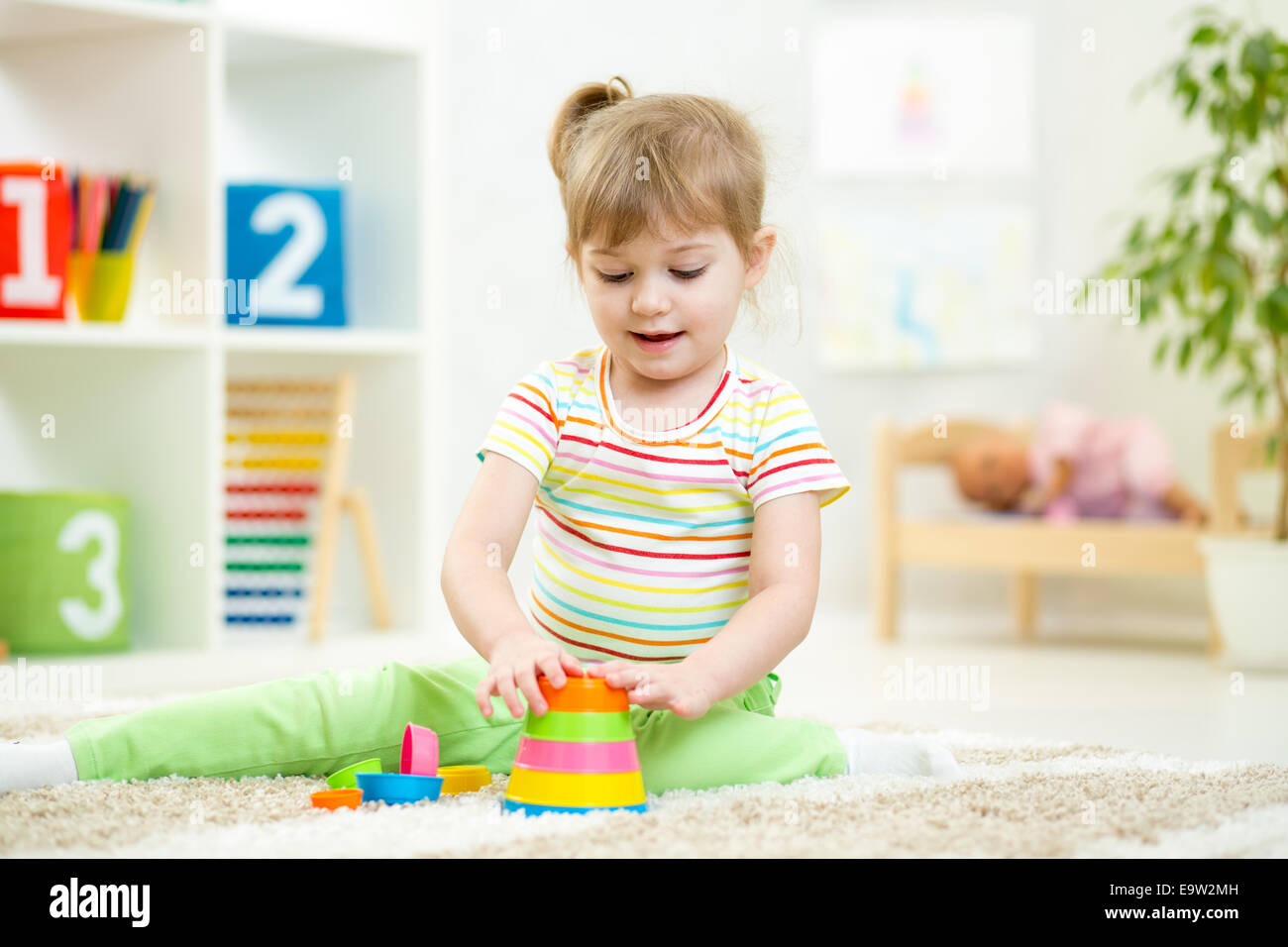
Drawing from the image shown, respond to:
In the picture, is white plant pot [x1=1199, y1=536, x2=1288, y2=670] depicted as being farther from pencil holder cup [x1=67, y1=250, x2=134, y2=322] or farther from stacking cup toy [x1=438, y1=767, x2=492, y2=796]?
pencil holder cup [x1=67, y1=250, x2=134, y2=322]

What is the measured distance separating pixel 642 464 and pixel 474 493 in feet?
0.43

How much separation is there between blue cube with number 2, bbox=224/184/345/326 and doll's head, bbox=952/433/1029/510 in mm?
1304

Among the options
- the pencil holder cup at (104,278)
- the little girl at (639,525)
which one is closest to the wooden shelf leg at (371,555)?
the pencil holder cup at (104,278)

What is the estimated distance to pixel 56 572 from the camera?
1.81m

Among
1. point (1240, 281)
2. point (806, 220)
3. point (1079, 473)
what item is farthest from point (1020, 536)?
point (806, 220)

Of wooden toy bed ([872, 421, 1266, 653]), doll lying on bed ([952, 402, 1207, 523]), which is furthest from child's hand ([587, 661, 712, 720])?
doll lying on bed ([952, 402, 1207, 523])

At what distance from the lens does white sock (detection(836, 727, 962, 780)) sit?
1.14 m

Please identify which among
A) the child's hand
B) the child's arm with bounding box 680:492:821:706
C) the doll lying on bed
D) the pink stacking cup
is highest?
the doll lying on bed

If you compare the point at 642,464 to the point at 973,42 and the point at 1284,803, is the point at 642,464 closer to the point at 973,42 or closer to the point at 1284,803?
the point at 1284,803

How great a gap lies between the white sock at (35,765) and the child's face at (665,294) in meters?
0.52

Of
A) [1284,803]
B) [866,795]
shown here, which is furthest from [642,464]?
[1284,803]

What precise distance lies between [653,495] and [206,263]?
98cm

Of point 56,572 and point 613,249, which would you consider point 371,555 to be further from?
point 613,249

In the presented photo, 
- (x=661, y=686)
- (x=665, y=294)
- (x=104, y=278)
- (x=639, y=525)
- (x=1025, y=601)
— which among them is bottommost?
(x=1025, y=601)
